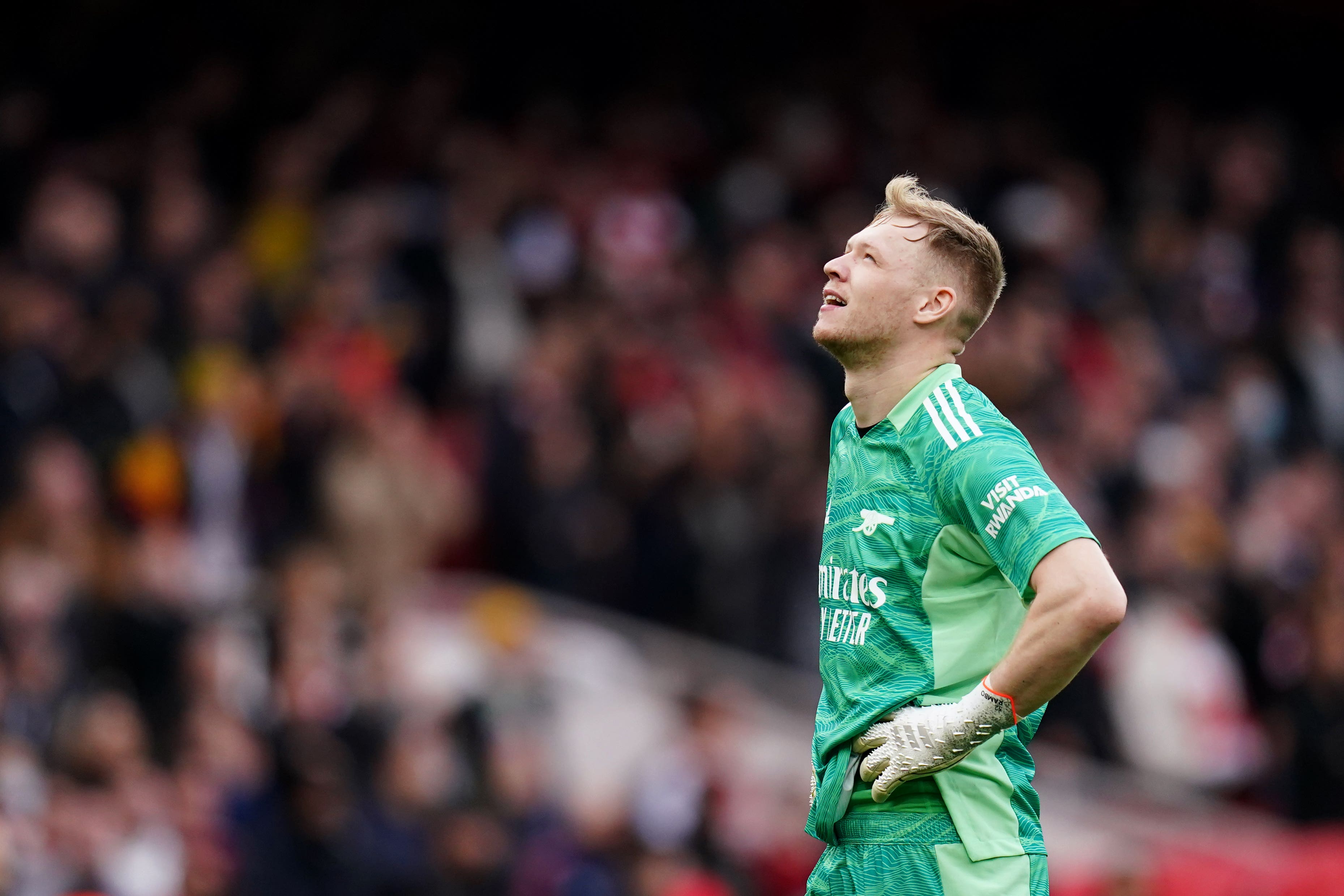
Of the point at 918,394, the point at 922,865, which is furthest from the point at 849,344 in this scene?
the point at 922,865

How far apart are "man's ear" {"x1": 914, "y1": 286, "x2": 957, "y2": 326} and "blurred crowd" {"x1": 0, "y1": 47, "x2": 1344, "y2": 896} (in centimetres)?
504

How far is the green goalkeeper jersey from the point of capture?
3.66 meters

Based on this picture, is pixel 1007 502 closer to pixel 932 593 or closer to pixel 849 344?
pixel 932 593

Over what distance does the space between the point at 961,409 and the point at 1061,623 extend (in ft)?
1.76

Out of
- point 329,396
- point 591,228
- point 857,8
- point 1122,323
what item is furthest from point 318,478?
point 857,8

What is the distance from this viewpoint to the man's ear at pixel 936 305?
3.89 meters

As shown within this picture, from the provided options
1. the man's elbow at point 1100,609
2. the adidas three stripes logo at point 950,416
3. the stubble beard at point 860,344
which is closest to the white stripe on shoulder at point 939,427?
the adidas three stripes logo at point 950,416

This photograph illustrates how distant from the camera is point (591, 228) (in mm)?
13031

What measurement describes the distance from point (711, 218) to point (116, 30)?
4336 mm

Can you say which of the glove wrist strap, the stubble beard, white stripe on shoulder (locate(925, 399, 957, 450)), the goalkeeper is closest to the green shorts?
the goalkeeper

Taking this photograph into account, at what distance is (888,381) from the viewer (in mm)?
3908

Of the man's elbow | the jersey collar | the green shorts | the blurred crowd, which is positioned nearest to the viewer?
the man's elbow

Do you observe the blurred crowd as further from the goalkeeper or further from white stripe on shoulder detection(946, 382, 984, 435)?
white stripe on shoulder detection(946, 382, 984, 435)

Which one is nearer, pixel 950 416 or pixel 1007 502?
pixel 1007 502
